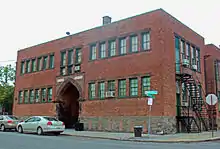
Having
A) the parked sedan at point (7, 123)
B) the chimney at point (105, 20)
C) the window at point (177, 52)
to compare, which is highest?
the chimney at point (105, 20)

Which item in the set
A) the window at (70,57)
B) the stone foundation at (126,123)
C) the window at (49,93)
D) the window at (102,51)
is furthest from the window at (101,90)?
the window at (49,93)

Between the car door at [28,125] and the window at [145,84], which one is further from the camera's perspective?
the window at [145,84]

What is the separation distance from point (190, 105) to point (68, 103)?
41.3 ft

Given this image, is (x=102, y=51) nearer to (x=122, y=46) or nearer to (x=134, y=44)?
(x=122, y=46)

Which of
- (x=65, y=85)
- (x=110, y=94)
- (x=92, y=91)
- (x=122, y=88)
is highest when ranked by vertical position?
(x=65, y=85)

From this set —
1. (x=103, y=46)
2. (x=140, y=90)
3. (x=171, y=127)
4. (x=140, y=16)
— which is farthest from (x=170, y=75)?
(x=103, y=46)

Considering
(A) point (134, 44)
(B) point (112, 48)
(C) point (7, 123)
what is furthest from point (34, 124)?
(A) point (134, 44)

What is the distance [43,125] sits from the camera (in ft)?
66.2

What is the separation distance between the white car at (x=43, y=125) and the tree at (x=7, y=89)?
23.5 metres

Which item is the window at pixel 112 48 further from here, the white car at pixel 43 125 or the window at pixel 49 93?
the window at pixel 49 93

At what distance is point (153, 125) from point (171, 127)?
141 centimetres

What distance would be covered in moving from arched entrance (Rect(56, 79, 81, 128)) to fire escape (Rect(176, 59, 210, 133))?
403 inches

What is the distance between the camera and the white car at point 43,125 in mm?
20000

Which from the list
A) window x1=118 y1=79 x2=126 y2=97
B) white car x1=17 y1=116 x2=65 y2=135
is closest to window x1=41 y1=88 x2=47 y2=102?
white car x1=17 y1=116 x2=65 y2=135
